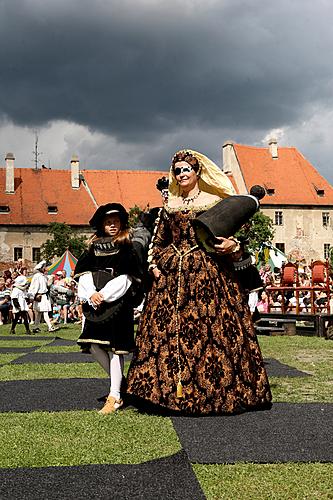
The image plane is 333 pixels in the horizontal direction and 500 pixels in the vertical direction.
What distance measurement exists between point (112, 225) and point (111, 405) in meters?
1.60

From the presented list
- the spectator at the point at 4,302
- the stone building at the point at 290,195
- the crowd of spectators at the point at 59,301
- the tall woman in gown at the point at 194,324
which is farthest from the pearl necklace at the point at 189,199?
the stone building at the point at 290,195

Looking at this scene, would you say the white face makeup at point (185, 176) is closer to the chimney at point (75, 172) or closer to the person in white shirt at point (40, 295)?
the person in white shirt at point (40, 295)

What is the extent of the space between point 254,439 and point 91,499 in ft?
4.91

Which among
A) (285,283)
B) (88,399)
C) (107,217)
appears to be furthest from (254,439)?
(285,283)

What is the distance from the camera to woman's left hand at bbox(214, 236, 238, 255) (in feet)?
17.3

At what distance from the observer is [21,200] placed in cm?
5669

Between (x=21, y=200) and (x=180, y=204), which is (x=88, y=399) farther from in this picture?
(x=21, y=200)

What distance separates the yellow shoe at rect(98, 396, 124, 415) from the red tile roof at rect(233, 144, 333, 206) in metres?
52.8

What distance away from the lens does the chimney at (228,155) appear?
2359 inches

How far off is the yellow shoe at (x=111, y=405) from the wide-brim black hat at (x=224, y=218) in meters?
1.50

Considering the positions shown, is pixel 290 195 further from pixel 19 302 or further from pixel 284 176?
pixel 19 302

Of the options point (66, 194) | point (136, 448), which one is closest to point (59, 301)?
point (136, 448)

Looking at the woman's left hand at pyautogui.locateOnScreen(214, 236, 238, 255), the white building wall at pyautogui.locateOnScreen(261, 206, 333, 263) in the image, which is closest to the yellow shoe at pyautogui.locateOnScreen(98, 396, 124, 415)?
the woman's left hand at pyautogui.locateOnScreen(214, 236, 238, 255)

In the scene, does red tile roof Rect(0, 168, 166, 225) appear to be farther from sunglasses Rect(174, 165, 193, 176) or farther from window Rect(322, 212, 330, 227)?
sunglasses Rect(174, 165, 193, 176)
